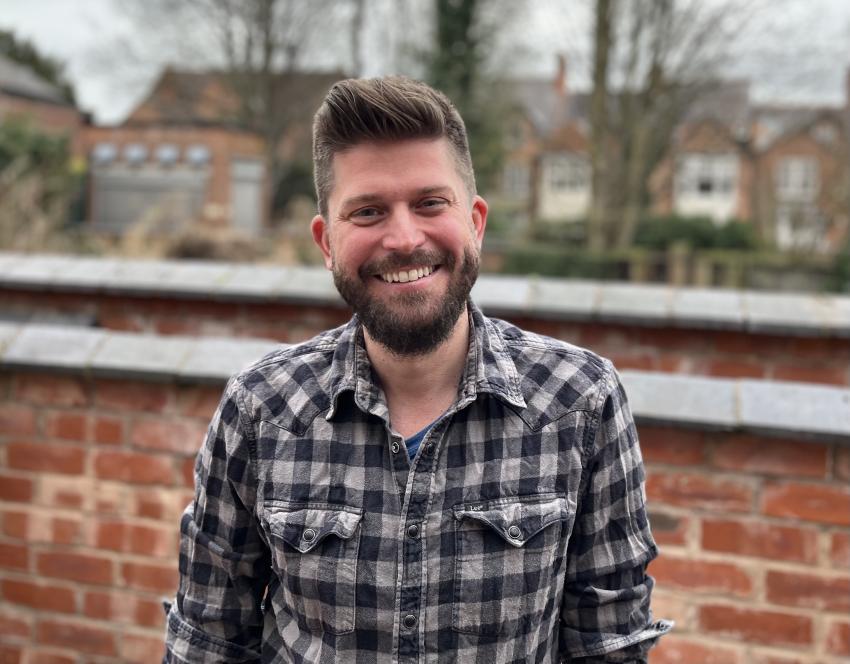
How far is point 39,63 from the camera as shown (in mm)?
39156

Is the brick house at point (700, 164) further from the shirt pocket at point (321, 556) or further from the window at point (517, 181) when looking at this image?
the shirt pocket at point (321, 556)

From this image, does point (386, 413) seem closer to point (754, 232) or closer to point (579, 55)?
point (579, 55)

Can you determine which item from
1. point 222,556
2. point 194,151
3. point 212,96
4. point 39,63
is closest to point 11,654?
point 222,556

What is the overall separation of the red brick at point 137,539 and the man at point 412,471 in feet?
3.59

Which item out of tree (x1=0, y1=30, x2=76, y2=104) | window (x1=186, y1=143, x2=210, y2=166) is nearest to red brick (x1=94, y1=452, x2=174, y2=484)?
window (x1=186, y1=143, x2=210, y2=166)

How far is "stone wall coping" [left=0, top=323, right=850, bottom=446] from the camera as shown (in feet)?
7.07

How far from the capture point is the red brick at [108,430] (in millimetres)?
2660

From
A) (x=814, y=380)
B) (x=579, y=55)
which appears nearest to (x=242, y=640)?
(x=814, y=380)

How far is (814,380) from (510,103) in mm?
22965

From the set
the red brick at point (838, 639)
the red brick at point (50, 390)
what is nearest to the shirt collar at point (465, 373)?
the red brick at point (838, 639)

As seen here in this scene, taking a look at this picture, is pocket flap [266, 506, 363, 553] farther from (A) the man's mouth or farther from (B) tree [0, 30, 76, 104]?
(B) tree [0, 30, 76, 104]

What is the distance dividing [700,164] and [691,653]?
4364 centimetres

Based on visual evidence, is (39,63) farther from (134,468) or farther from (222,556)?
(222,556)

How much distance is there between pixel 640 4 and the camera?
57.7ft
